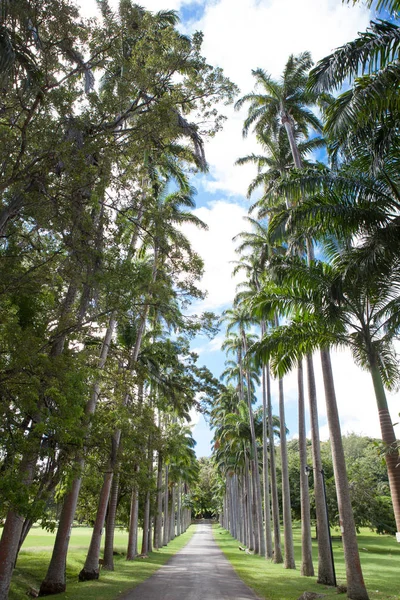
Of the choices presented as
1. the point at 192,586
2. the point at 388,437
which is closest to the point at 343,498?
the point at 388,437

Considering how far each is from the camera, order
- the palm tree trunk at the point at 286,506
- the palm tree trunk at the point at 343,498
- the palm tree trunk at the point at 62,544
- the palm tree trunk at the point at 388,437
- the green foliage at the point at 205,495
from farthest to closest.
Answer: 1. the green foliage at the point at 205,495
2. the palm tree trunk at the point at 286,506
3. the palm tree trunk at the point at 62,544
4. the palm tree trunk at the point at 343,498
5. the palm tree trunk at the point at 388,437

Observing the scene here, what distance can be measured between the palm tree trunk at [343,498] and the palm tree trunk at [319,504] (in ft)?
9.13

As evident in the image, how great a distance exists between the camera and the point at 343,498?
11.9m

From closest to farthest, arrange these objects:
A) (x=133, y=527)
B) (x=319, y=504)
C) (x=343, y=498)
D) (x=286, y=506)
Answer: (x=343, y=498)
(x=319, y=504)
(x=286, y=506)
(x=133, y=527)

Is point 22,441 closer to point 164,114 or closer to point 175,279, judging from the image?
point 175,279

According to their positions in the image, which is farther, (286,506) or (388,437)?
(286,506)

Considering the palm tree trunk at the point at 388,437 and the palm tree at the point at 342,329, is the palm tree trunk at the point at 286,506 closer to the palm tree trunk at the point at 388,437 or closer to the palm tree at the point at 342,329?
the palm tree at the point at 342,329

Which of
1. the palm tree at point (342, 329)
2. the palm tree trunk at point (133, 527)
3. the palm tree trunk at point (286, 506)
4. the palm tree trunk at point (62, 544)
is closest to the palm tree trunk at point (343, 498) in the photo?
the palm tree at point (342, 329)

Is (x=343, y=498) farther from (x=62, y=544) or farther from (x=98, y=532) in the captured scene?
(x=98, y=532)

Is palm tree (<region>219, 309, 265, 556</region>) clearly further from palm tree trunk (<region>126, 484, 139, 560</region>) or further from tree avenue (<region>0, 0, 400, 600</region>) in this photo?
tree avenue (<region>0, 0, 400, 600</region>)

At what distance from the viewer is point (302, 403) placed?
18.8 meters

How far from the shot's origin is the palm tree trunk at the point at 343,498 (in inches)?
418

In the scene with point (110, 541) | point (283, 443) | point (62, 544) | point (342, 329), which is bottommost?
point (110, 541)

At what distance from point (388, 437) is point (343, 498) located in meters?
2.46
